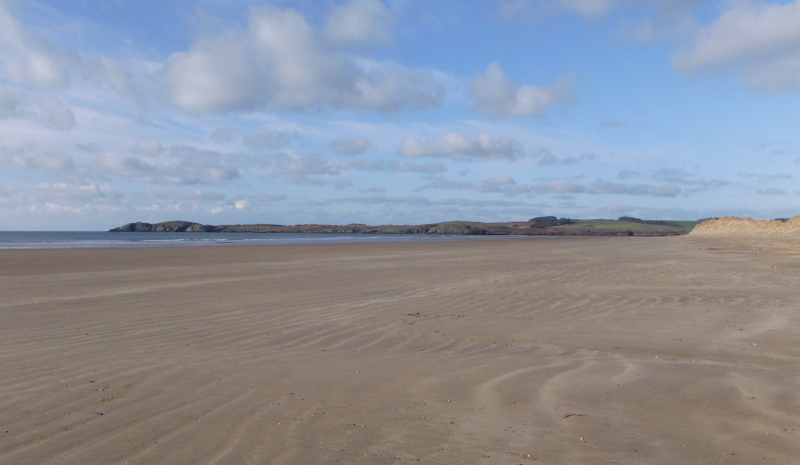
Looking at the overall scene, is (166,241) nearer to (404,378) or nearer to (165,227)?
(404,378)

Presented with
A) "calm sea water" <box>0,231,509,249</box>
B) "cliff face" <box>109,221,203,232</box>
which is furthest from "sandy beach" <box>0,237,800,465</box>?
"cliff face" <box>109,221,203,232</box>

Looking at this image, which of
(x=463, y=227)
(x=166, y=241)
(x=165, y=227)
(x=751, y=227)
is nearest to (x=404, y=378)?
(x=166, y=241)

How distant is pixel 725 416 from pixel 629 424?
2.68 feet

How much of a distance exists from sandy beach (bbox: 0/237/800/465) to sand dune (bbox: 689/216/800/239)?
152 ft

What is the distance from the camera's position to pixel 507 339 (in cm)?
732

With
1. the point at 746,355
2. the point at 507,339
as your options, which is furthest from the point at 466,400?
the point at 746,355

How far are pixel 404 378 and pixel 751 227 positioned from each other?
241ft

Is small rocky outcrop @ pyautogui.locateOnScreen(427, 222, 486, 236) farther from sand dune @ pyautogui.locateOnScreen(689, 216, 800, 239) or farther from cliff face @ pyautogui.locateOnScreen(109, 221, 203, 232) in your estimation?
cliff face @ pyautogui.locateOnScreen(109, 221, 203, 232)

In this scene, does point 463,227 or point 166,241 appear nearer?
point 166,241

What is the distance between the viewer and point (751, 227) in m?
65.9

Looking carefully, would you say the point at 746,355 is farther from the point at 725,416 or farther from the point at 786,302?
the point at 786,302

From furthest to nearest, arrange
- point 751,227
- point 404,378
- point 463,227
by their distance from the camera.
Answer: point 463,227
point 751,227
point 404,378

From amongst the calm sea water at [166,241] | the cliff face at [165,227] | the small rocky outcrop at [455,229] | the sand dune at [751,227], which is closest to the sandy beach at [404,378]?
the calm sea water at [166,241]

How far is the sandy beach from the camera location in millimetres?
3715
